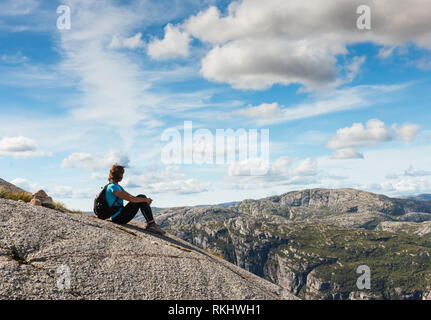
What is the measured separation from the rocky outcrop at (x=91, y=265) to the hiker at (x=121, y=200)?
194 centimetres

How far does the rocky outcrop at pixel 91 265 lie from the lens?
10.9 meters

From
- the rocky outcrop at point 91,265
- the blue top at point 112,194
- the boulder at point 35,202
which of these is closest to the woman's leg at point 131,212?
the blue top at point 112,194

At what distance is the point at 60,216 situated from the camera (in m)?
17.0

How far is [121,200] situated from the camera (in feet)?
62.6

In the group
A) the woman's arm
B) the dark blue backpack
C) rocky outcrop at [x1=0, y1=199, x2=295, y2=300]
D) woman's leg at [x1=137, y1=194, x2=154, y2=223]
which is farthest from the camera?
woman's leg at [x1=137, y1=194, x2=154, y2=223]

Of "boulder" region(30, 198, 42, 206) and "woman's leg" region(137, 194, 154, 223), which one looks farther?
"woman's leg" region(137, 194, 154, 223)

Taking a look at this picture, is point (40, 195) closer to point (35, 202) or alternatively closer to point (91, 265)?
point (35, 202)

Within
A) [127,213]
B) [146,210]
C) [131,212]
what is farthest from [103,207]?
[146,210]

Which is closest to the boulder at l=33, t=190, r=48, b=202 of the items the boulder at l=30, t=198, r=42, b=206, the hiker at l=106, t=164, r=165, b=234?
the boulder at l=30, t=198, r=42, b=206

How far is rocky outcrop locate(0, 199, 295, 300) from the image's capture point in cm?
1093

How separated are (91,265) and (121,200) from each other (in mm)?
6720

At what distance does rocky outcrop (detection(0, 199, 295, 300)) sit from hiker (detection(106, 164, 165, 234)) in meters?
1.94

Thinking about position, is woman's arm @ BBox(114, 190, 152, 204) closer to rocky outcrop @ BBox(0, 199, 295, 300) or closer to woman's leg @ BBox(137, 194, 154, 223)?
woman's leg @ BBox(137, 194, 154, 223)
